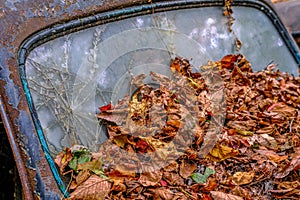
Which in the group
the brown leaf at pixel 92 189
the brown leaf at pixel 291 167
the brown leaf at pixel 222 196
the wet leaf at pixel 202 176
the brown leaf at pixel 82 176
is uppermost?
the brown leaf at pixel 82 176

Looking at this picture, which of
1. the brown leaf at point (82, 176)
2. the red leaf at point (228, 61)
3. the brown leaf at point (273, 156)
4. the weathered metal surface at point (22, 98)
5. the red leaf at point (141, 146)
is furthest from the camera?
the red leaf at point (228, 61)

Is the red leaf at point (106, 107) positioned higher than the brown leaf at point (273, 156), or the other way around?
the red leaf at point (106, 107)

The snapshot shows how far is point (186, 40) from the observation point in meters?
2.43

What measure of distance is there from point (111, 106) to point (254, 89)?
40.9 inches

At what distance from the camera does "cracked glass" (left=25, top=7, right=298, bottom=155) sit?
1.83 meters

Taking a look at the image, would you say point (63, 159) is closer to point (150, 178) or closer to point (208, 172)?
point (150, 178)

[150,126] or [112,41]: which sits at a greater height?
[112,41]

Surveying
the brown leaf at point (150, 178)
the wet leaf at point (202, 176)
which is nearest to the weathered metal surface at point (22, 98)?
the brown leaf at point (150, 178)

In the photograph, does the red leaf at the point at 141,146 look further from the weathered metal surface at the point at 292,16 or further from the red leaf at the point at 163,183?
the weathered metal surface at the point at 292,16

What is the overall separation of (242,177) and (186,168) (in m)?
0.29

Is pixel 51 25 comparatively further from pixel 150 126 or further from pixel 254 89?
pixel 254 89

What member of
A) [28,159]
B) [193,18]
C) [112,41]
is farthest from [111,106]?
[193,18]

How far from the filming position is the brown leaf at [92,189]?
1637 millimetres

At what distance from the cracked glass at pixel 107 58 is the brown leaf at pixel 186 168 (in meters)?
0.41
